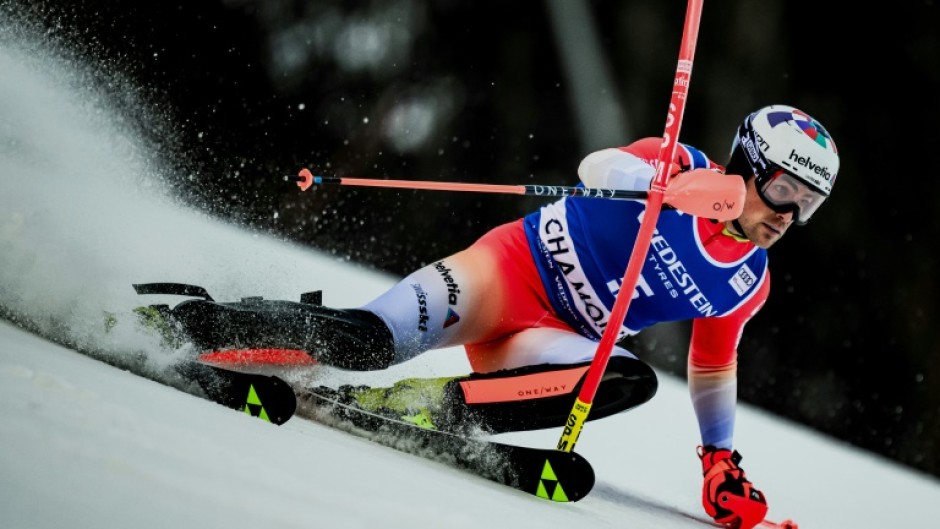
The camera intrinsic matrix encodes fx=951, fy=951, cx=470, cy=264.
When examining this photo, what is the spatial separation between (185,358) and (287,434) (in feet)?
1.50

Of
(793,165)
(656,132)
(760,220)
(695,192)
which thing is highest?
(656,132)

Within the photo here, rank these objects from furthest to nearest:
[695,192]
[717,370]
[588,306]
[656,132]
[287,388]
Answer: [656,132] < [717,370] < [588,306] < [695,192] < [287,388]

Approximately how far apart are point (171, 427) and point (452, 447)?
1000 millimetres

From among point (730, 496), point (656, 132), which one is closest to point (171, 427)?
point (730, 496)

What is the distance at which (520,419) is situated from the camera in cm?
246

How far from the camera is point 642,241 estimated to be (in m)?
2.37

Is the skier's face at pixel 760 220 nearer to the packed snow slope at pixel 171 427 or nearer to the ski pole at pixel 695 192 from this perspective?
the ski pole at pixel 695 192

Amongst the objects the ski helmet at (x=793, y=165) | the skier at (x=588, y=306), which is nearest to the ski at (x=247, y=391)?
the skier at (x=588, y=306)

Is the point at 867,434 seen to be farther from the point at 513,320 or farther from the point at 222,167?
the point at 222,167

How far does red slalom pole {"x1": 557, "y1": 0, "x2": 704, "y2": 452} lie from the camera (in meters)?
2.31

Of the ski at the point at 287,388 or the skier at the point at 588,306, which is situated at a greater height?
the skier at the point at 588,306

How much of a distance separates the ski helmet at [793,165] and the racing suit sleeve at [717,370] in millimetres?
328

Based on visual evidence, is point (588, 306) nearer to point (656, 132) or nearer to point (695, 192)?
point (695, 192)

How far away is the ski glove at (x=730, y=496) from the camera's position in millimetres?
2656
